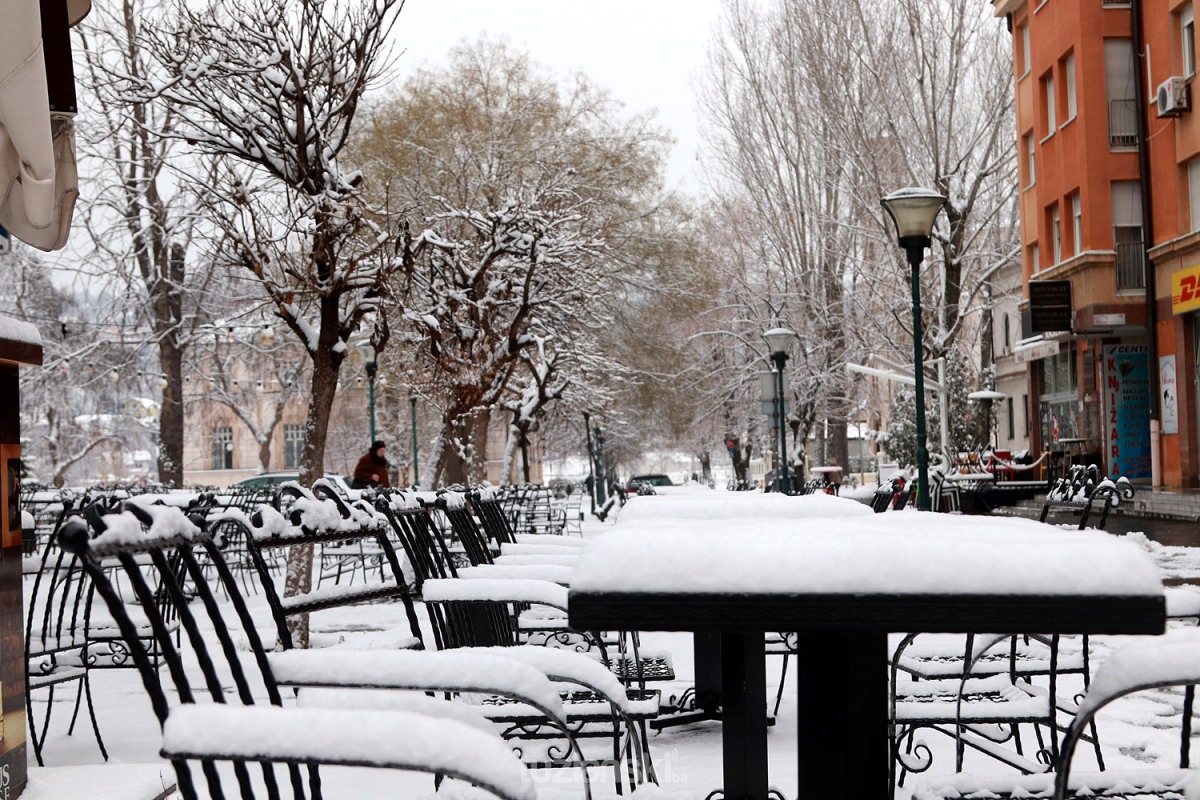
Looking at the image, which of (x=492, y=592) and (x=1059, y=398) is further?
(x=1059, y=398)

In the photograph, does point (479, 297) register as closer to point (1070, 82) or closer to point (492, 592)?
point (492, 592)

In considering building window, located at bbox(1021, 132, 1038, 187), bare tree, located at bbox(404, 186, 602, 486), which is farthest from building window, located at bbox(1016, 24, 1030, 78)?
bare tree, located at bbox(404, 186, 602, 486)

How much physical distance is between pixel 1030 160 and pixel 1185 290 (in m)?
9.06

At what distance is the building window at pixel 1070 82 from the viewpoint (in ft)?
94.0

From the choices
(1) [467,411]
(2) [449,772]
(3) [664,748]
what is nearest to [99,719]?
(3) [664,748]

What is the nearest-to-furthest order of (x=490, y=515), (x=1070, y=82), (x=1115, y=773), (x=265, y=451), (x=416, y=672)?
(x=416, y=672), (x=1115, y=773), (x=490, y=515), (x=1070, y=82), (x=265, y=451)

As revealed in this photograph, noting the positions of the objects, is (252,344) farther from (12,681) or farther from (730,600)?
(730,600)

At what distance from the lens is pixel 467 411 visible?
16.0m

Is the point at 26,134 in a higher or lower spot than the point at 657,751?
higher

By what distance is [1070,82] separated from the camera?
95.1 ft

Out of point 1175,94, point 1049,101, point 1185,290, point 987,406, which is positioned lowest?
point 987,406

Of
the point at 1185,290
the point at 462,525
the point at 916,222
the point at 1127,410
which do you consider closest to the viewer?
the point at 462,525

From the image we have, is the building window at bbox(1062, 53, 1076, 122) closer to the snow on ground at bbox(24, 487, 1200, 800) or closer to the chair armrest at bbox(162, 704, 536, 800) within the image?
the snow on ground at bbox(24, 487, 1200, 800)

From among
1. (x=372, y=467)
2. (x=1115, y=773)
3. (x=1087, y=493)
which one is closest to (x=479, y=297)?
(x=372, y=467)
